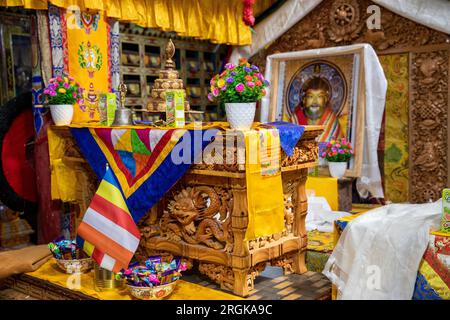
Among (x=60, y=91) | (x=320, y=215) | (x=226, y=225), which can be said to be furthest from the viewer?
(x=320, y=215)

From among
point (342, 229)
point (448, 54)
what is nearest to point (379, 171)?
point (448, 54)

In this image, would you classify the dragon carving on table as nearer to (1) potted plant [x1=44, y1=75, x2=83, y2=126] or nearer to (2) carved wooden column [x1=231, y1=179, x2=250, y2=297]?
(2) carved wooden column [x1=231, y1=179, x2=250, y2=297]

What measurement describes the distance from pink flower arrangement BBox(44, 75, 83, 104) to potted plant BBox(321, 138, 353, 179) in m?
2.95

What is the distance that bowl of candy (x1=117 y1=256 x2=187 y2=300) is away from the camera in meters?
3.33

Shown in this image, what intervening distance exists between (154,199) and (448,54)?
12.4 feet

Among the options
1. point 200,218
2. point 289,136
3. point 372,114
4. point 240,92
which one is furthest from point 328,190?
point 240,92

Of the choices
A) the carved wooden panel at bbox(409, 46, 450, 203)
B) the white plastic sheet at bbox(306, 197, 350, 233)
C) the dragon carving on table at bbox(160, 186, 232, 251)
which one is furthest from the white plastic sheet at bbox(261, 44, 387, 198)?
the dragon carving on table at bbox(160, 186, 232, 251)

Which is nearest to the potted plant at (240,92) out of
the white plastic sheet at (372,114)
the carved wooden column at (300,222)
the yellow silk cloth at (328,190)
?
the carved wooden column at (300,222)

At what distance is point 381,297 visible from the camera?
2.92 m

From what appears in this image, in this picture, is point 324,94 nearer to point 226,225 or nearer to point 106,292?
point 226,225

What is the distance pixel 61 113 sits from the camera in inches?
175

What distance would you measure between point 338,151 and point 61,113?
122 inches

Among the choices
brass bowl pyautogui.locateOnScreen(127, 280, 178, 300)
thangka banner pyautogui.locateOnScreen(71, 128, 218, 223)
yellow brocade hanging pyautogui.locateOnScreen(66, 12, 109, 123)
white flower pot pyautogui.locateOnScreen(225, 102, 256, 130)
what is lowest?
brass bowl pyautogui.locateOnScreen(127, 280, 178, 300)

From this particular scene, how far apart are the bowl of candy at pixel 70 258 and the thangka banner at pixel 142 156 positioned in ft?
2.17
